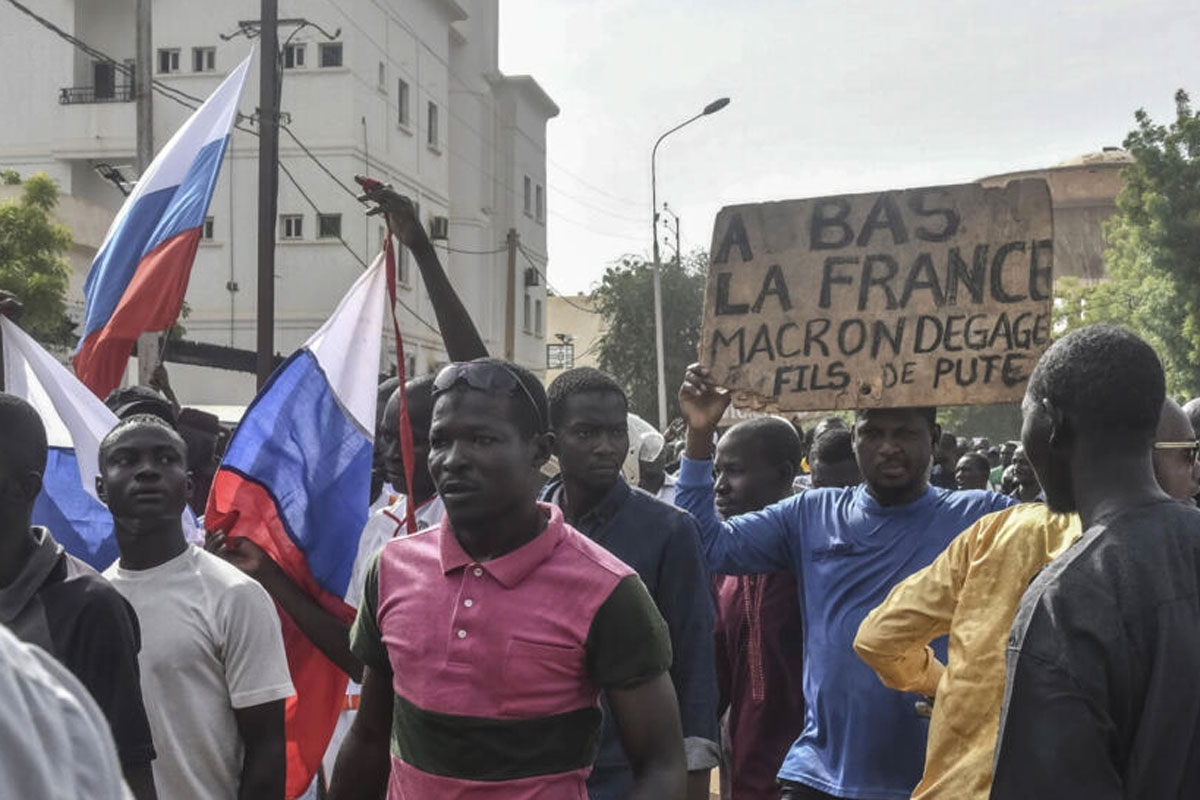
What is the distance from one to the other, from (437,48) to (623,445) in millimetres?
38125

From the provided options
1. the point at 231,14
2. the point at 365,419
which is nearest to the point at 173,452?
the point at 365,419

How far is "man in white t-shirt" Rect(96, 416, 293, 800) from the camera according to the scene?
401 cm

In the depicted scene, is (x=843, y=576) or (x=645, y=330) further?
(x=645, y=330)

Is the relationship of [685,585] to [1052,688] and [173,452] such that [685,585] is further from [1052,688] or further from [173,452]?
[1052,688]

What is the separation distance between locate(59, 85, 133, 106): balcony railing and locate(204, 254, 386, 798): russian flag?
32.8m

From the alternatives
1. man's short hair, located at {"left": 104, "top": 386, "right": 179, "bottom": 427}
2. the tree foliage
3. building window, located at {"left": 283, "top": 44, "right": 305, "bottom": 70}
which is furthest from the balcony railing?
man's short hair, located at {"left": 104, "top": 386, "right": 179, "bottom": 427}

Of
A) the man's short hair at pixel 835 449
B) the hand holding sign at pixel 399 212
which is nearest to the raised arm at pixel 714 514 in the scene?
the hand holding sign at pixel 399 212

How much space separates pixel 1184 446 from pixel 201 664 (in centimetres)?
279

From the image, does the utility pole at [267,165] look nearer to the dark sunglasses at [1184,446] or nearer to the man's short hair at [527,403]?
the dark sunglasses at [1184,446]

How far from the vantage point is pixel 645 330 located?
46219mm

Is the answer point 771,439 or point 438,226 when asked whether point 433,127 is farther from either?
point 771,439

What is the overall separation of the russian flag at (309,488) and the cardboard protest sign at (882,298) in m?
1.28

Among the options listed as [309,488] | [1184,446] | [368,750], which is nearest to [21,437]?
[368,750]

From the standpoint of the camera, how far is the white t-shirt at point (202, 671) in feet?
13.1
